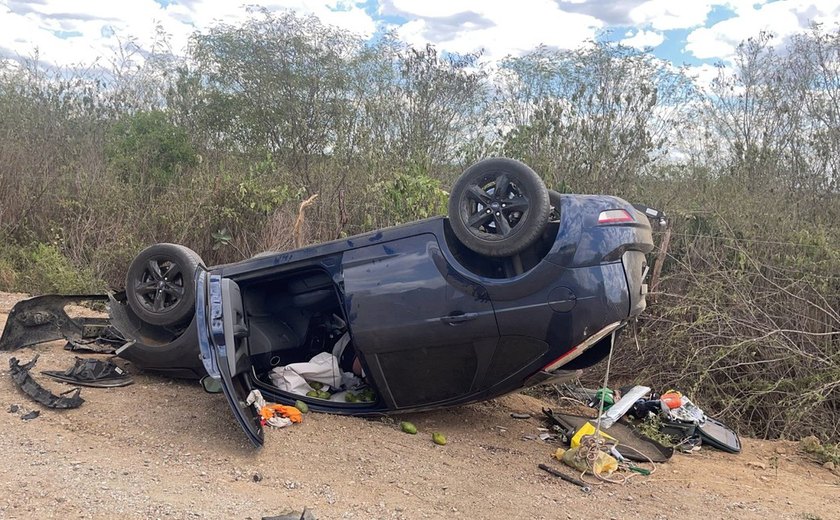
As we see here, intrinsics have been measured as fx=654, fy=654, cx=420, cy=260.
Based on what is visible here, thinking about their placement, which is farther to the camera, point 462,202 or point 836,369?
point 836,369

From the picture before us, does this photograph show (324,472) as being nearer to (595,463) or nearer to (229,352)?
(229,352)

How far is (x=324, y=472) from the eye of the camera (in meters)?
3.71

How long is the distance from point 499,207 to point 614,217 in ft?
2.27

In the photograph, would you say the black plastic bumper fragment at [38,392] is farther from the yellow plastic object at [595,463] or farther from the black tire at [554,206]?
the black tire at [554,206]

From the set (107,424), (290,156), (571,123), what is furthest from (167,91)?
(107,424)

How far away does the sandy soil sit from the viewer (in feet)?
10.8

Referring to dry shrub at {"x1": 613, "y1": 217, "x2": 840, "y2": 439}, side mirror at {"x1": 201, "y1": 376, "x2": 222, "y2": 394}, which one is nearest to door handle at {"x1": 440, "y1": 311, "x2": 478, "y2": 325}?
side mirror at {"x1": 201, "y1": 376, "x2": 222, "y2": 394}

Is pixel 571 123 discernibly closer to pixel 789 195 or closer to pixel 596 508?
pixel 789 195

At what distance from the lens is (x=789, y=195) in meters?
8.50

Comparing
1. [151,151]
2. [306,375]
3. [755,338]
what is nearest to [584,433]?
[306,375]

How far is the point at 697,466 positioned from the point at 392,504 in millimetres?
2283

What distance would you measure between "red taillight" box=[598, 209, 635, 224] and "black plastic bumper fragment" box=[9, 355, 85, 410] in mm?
3619

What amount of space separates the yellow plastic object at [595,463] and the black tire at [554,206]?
1482mm

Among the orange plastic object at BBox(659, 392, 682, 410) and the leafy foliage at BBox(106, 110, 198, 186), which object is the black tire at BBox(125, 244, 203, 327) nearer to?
the orange plastic object at BBox(659, 392, 682, 410)
